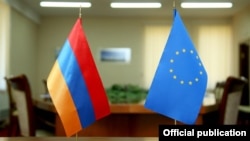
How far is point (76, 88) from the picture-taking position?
76cm

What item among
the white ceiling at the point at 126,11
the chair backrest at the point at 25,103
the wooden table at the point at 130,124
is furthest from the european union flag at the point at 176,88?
the white ceiling at the point at 126,11

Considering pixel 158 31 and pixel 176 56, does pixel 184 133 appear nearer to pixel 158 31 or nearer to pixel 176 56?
pixel 176 56

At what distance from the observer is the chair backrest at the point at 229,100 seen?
1544 millimetres

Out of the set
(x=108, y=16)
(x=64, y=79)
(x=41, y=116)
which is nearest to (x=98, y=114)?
(x=64, y=79)

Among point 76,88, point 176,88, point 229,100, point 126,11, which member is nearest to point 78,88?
point 76,88

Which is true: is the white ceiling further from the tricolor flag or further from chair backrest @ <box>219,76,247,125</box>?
the tricolor flag

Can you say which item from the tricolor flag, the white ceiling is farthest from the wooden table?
the white ceiling

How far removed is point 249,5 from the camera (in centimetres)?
624

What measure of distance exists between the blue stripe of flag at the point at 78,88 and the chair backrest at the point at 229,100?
99 centimetres

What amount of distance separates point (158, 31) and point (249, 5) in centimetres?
235

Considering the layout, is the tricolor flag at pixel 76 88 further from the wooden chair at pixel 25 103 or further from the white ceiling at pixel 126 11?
the white ceiling at pixel 126 11

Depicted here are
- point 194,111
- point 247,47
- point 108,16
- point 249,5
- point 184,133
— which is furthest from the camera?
point 108,16

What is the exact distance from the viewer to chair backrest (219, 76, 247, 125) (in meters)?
1.54

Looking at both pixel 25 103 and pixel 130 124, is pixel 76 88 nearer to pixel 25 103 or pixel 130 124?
pixel 130 124
